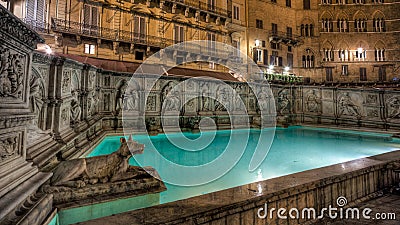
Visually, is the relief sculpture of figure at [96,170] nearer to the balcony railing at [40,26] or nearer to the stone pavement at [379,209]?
the stone pavement at [379,209]

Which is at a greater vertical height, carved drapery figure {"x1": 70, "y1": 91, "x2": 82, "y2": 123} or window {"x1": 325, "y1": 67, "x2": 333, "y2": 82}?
window {"x1": 325, "y1": 67, "x2": 333, "y2": 82}

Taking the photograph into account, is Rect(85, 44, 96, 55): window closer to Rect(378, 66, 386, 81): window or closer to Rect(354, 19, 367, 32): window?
Rect(354, 19, 367, 32): window

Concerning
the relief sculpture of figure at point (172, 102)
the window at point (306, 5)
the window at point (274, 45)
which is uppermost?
the window at point (306, 5)

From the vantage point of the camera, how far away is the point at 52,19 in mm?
13555

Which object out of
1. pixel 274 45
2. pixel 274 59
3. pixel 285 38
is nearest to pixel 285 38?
pixel 285 38

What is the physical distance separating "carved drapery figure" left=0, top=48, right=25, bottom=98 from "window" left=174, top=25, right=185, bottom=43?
1732cm

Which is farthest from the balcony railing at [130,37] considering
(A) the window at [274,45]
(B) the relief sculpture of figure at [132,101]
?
(B) the relief sculpture of figure at [132,101]

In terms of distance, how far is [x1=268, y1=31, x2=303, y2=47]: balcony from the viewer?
25344mm

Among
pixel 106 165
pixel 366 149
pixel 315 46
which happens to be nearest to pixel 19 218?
pixel 106 165

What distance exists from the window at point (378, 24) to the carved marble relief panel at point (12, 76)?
35.9 metres

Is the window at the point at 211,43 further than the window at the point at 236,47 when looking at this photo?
No

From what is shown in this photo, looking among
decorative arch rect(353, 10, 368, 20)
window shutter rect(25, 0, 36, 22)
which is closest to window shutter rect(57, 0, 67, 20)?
window shutter rect(25, 0, 36, 22)

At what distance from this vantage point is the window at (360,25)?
90.5ft

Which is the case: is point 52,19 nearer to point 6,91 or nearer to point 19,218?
point 6,91
